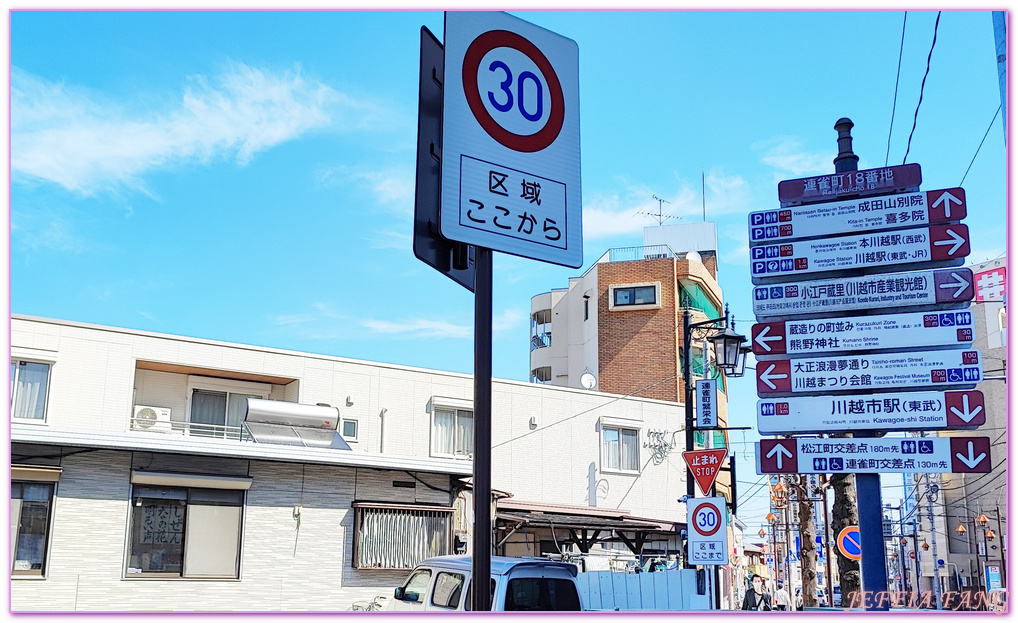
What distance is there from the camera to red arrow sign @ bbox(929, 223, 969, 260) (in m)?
9.59

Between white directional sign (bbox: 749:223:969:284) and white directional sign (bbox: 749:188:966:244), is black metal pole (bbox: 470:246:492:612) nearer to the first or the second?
white directional sign (bbox: 749:223:969:284)

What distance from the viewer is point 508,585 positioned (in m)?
9.90

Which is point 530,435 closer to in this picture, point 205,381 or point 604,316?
point 205,381

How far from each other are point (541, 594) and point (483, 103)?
8.13m

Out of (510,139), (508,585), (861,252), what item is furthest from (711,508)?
(510,139)

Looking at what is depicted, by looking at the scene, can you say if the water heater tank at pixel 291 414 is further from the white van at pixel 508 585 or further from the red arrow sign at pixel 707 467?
the red arrow sign at pixel 707 467

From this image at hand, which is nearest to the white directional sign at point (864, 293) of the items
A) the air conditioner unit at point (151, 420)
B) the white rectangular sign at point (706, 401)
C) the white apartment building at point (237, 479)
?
the white rectangular sign at point (706, 401)

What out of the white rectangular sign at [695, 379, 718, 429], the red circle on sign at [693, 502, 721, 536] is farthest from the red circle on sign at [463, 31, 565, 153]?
the white rectangular sign at [695, 379, 718, 429]

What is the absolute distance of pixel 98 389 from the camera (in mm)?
22250

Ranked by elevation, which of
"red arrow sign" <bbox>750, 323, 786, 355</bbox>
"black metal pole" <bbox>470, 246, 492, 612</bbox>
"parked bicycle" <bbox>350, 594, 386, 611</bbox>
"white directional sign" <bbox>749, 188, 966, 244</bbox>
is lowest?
"parked bicycle" <bbox>350, 594, 386, 611</bbox>

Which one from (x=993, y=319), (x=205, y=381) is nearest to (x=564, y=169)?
(x=205, y=381)

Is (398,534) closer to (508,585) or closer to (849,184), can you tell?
(508,585)

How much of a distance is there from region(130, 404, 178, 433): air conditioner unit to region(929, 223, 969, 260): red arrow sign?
18.1m

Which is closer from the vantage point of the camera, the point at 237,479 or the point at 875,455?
the point at 875,455
